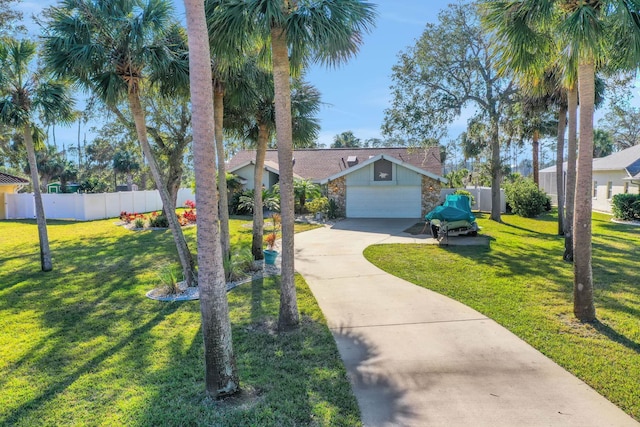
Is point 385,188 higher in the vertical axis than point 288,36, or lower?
lower

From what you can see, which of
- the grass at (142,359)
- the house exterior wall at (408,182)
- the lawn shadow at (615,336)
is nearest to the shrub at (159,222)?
the grass at (142,359)

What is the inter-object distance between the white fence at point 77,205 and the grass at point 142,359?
1583cm

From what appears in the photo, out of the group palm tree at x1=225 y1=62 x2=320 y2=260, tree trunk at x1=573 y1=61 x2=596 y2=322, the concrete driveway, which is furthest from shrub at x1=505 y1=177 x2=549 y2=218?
tree trunk at x1=573 y1=61 x2=596 y2=322

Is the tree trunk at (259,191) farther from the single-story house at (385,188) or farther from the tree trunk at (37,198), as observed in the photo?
the single-story house at (385,188)

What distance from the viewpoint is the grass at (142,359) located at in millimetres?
4004

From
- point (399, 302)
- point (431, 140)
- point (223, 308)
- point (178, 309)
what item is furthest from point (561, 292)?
point (431, 140)

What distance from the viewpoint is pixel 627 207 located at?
1873 centimetres

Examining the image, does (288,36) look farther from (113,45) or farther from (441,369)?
(441,369)

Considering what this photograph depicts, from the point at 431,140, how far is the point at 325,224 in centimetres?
653

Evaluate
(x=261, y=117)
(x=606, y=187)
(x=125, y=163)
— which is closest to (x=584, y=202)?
(x=261, y=117)

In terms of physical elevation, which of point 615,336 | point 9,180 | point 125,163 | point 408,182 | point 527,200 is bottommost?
point 615,336

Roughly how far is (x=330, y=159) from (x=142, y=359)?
24255 millimetres

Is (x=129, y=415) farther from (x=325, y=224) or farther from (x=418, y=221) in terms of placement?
(x=418, y=221)

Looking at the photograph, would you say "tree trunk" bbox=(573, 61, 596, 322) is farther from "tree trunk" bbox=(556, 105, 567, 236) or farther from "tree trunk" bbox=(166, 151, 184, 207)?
"tree trunk" bbox=(166, 151, 184, 207)
